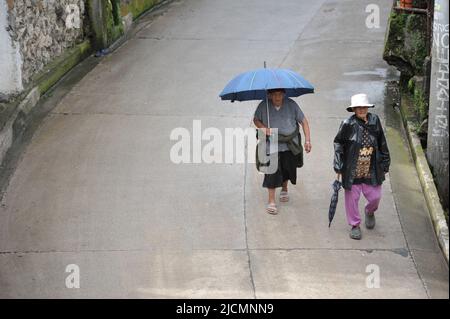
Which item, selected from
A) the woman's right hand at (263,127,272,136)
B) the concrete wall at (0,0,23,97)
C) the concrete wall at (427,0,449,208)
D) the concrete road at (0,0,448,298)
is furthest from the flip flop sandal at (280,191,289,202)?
the concrete wall at (0,0,23,97)

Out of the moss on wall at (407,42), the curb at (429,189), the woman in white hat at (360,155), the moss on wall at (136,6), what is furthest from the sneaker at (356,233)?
the moss on wall at (136,6)

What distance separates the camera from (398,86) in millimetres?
12125

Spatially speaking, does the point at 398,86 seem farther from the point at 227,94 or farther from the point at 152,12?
the point at 152,12

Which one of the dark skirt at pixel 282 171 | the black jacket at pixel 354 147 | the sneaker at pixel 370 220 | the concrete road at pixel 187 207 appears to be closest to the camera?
the concrete road at pixel 187 207

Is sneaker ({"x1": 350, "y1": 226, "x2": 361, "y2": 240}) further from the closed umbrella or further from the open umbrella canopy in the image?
the open umbrella canopy

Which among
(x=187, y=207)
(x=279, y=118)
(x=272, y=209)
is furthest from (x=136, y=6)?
(x=272, y=209)

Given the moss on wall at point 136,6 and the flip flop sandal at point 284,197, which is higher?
the moss on wall at point 136,6

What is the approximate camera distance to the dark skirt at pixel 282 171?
8.61 meters

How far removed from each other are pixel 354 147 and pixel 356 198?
0.53 meters

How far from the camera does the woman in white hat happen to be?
25.9 feet

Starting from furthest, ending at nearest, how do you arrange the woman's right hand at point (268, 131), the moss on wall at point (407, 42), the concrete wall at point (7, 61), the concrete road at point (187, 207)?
1. the moss on wall at point (407, 42)
2. the concrete wall at point (7, 61)
3. the woman's right hand at point (268, 131)
4. the concrete road at point (187, 207)

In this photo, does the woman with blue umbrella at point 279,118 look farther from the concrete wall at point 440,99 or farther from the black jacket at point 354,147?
the concrete wall at point 440,99

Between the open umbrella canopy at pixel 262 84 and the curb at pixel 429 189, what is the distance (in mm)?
1690
